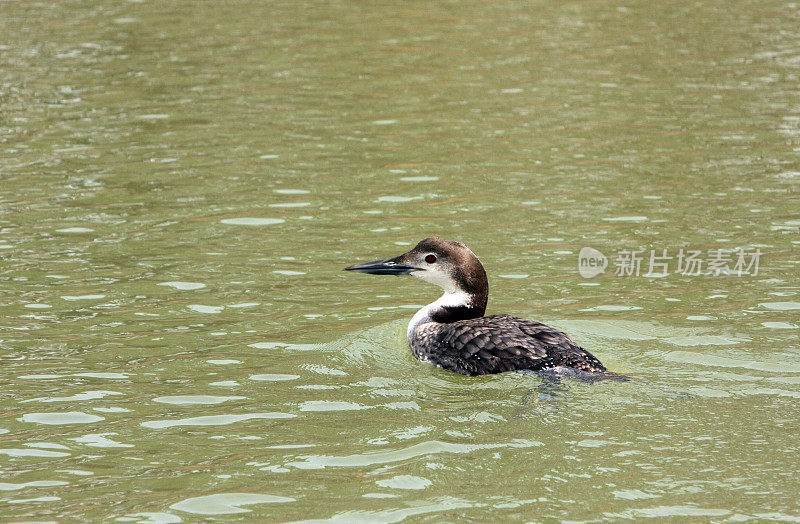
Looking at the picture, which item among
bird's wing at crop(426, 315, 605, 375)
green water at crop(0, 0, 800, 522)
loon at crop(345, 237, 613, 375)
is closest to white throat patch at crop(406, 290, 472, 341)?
loon at crop(345, 237, 613, 375)

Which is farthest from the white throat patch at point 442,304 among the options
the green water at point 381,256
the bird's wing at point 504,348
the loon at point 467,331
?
the bird's wing at point 504,348

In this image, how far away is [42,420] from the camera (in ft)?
26.7

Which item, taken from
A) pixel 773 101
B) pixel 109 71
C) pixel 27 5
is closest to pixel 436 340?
pixel 773 101

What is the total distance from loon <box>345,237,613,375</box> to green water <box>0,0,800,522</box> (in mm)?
188

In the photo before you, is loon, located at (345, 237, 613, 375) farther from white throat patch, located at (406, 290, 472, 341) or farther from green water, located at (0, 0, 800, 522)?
green water, located at (0, 0, 800, 522)

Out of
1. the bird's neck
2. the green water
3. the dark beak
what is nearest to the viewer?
the green water

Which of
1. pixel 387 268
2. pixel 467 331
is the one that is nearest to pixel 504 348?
pixel 467 331

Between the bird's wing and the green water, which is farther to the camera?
the bird's wing

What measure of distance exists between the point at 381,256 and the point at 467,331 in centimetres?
312

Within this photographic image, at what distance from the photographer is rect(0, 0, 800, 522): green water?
6977 millimetres

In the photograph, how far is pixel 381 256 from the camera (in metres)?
12.2

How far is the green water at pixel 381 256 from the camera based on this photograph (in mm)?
6977

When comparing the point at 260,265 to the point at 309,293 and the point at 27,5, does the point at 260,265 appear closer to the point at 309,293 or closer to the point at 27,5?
the point at 309,293

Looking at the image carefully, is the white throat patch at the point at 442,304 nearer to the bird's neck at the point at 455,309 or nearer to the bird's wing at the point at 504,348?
the bird's neck at the point at 455,309
